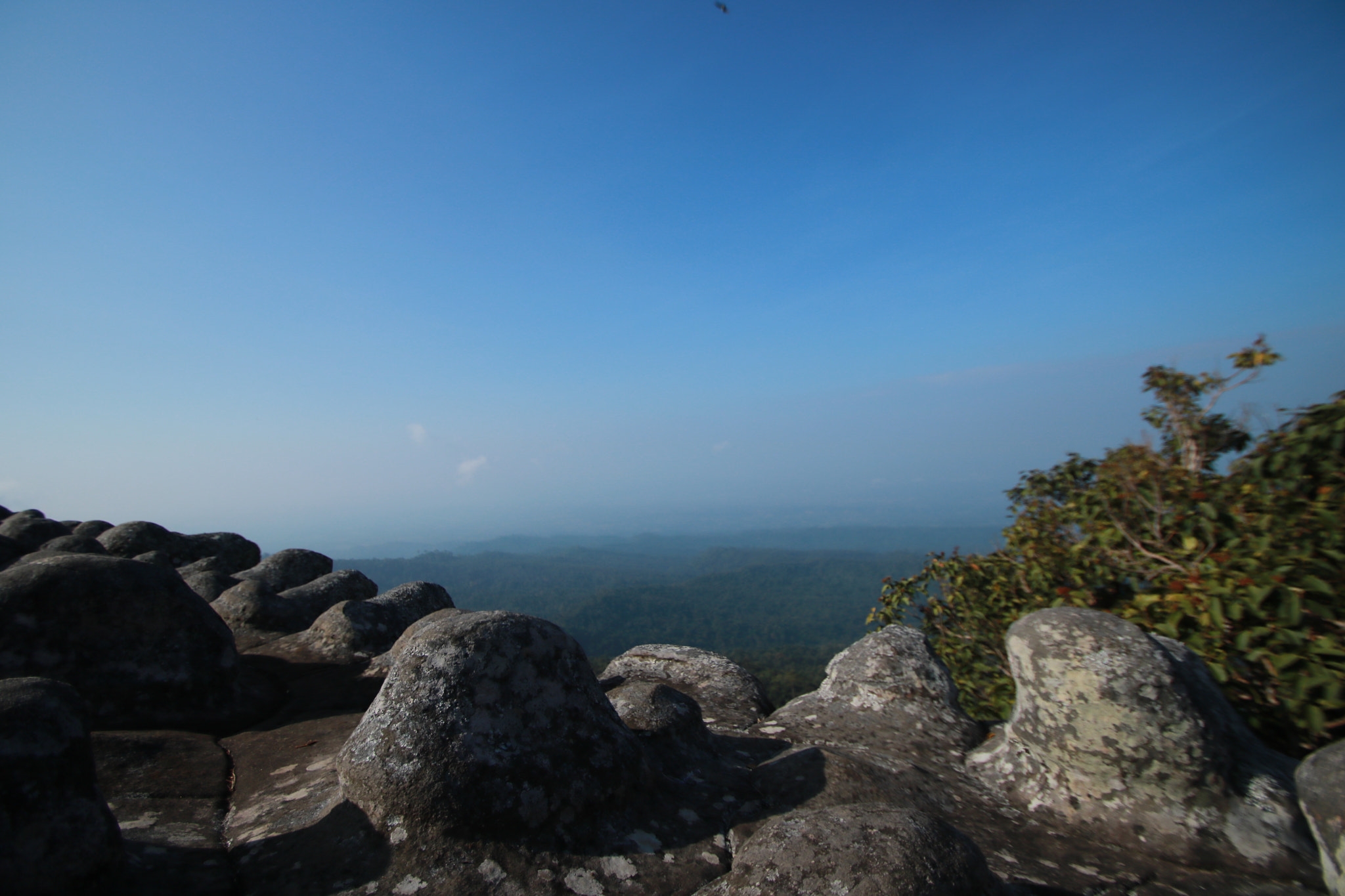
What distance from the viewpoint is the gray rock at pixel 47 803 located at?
2891 mm

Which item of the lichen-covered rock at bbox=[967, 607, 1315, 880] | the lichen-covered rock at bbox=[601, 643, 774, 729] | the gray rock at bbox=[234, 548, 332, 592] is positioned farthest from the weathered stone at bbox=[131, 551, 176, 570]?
the lichen-covered rock at bbox=[967, 607, 1315, 880]

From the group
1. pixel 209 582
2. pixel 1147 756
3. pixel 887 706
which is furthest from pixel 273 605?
pixel 1147 756

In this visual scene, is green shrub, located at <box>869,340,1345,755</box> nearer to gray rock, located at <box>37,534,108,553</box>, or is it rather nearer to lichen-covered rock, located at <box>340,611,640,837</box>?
lichen-covered rock, located at <box>340,611,640,837</box>

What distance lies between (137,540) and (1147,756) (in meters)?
20.9

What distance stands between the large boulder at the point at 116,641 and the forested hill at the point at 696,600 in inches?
2377

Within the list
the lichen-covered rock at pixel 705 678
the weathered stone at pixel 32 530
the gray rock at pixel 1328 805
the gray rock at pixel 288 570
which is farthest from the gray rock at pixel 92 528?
the gray rock at pixel 1328 805

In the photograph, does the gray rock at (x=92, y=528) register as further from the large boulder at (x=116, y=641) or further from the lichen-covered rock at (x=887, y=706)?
the lichen-covered rock at (x=887, y=706)

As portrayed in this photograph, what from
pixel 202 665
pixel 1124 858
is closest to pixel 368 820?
pixel 202 665

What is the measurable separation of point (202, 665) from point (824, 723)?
648 centimetres

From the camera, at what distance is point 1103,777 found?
179 inches

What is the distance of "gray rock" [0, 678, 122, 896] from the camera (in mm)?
2891

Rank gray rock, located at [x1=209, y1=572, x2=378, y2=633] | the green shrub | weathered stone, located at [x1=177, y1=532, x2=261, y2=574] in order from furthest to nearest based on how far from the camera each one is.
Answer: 1. weathered stone, located at [x1=177, y1=532, x2=261, y2=574]
2. gray rock, located at [x1=209, y1=572, x2=378, y2=633]
3. the green shrub

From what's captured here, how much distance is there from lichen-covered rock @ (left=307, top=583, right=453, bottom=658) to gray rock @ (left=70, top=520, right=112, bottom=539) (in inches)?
520

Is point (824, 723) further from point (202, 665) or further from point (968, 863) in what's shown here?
point (202, 665)
